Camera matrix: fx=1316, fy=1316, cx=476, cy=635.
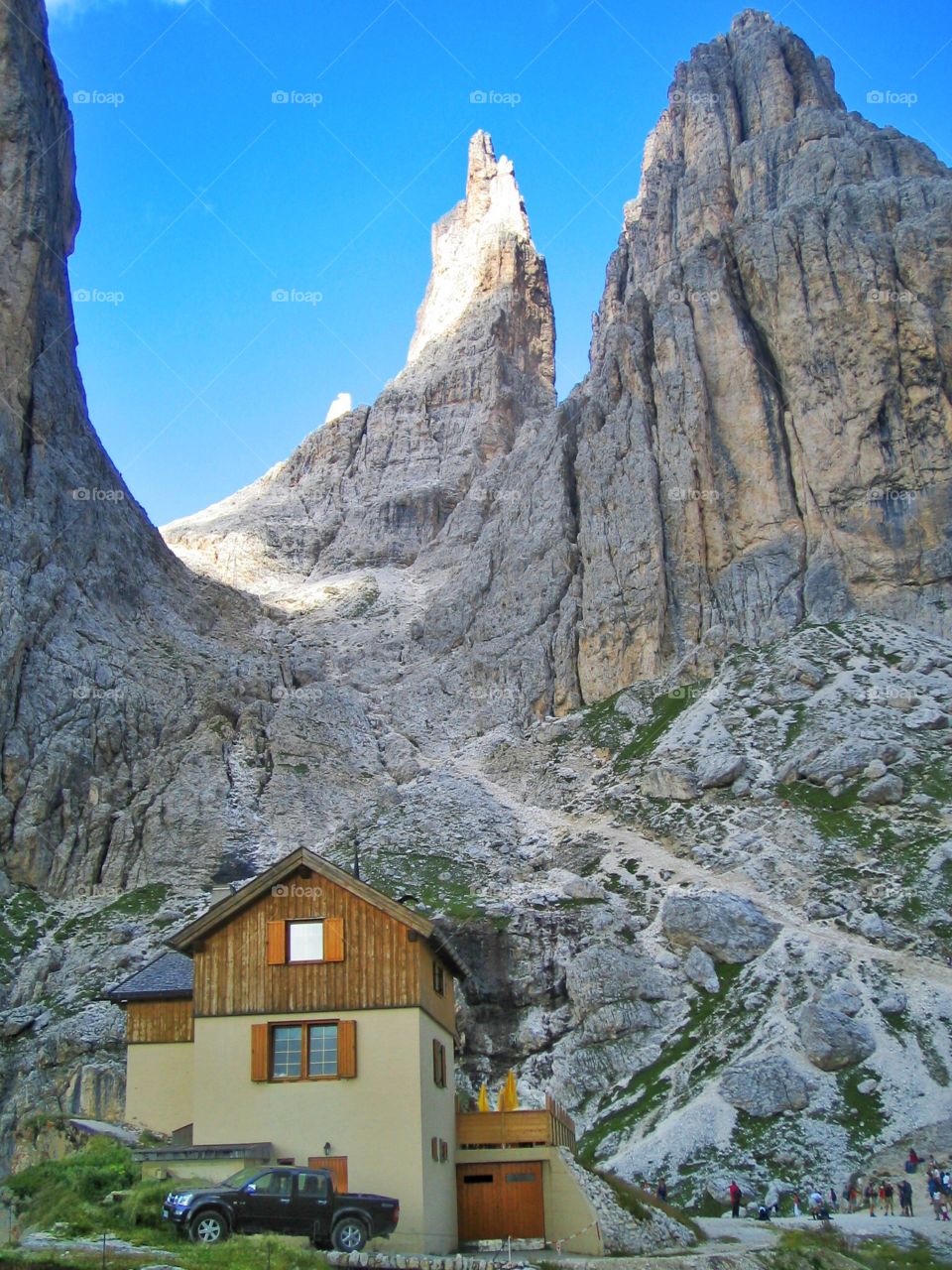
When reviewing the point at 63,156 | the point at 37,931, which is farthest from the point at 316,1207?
the point at 63,156

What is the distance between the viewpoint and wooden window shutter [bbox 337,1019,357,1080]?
32.8m

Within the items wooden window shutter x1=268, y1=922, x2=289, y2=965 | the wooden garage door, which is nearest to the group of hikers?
the wooden garage door

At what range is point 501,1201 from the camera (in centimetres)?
3531

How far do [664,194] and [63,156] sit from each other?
2400 inches

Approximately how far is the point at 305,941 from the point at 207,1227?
30.2 ft

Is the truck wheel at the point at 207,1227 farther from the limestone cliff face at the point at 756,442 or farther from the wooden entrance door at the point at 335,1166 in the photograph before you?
the limestone cliff face at the point at 756,442

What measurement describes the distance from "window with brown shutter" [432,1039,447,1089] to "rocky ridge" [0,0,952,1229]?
966 inches

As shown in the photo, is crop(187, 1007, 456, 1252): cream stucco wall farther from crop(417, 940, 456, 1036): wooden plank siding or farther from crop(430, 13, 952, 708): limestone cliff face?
crop(430, 13, 952, 708): limestone cliff face

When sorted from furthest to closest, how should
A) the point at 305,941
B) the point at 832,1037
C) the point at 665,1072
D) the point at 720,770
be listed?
the point at 720,770 < the point at 665,1072 < the point at 832,1037 < the point at 305,941

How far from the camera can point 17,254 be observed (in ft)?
367

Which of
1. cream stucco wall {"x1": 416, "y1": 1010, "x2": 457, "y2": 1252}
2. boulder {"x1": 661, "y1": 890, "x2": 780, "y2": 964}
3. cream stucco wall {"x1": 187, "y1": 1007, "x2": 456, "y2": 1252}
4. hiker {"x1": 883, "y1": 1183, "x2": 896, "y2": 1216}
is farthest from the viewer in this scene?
boulder {"x1": 661, "y1": 890, "x2": 780, "y2": 964}

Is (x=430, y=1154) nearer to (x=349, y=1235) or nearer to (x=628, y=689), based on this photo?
(x=349, y=1235)

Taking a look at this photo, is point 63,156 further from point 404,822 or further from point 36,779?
point 404,822

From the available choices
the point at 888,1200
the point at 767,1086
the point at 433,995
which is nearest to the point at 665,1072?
the point at 767,1086
